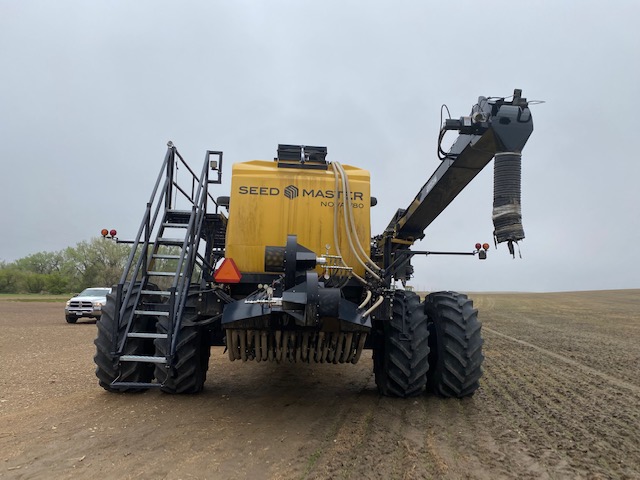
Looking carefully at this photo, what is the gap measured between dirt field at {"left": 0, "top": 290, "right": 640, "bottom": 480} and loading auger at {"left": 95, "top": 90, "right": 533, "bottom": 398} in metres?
0.52

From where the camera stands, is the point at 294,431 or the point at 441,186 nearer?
the point at 294,431

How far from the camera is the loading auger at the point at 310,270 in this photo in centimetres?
504

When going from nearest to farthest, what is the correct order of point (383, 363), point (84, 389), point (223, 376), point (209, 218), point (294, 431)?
1. point (294, 431)
2. point (383, 363)
3. point (84, 389)
4. point (209, 218)
5. point (223, 376)

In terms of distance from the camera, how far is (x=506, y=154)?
5.05 metres

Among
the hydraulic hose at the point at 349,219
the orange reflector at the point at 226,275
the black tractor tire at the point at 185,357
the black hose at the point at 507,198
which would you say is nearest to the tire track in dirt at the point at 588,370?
Answer: the black hose at the point at 507,198

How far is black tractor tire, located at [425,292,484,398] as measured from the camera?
19.0ft

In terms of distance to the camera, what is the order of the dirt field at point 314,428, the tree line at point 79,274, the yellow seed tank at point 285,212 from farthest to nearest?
the tree line at point 79,274, the yellow seed tank at point 285,212, the dirt field at point 314,428

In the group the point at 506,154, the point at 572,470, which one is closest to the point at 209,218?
the point at 506,154

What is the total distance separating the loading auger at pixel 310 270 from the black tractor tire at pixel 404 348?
0.04 ft

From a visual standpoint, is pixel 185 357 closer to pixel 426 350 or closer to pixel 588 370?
pixel 426 350

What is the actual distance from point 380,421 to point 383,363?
1031 millimetres

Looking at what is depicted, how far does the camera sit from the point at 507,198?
4.91 meters

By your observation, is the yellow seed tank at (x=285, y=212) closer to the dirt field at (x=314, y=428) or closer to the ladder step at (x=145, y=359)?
the ladder step at (x=145, y=359)

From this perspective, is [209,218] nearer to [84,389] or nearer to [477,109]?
[84,389]
